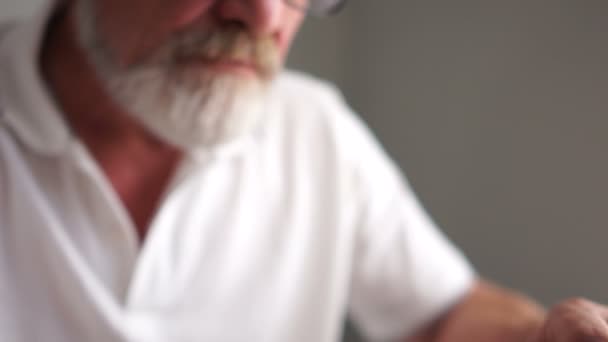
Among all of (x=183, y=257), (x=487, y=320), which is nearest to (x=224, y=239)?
(x=183, y=257)

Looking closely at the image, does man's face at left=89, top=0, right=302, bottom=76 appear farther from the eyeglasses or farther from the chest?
the chest

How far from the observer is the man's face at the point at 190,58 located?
1.61ft

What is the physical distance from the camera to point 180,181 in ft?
1.97

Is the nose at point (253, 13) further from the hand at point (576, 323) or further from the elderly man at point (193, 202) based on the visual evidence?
the hand at point (576, 323)

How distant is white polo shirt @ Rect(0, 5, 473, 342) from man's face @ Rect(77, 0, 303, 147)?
8cm

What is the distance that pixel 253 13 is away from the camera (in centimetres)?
48

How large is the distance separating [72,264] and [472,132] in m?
0.69

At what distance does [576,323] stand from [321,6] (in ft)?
1.25

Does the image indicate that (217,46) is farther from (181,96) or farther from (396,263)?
(396,263)

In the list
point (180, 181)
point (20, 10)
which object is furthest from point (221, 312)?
point (20, 10)

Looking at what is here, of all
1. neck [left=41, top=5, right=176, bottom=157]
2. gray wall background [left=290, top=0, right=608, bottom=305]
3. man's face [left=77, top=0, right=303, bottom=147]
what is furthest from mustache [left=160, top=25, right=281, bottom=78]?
gray wall background [left=290, top=0, right=608, bottom=305]

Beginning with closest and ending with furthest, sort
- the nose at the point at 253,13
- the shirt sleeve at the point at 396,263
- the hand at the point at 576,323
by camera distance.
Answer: the hand at the point at 576,323, the nose at the point at 253,13, the shirt sleeve at the point at 396,263

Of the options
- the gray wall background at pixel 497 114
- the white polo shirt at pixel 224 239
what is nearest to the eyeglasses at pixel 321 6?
the white polo shirt at pixel 224 239

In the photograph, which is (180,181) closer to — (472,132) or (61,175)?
(61,175)
